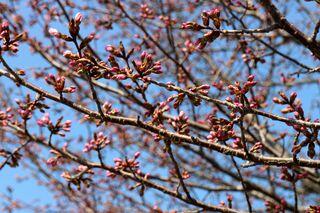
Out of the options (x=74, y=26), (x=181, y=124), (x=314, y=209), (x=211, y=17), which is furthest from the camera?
(x=181, y=124)

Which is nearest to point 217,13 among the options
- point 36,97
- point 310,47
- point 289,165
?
point 310,47

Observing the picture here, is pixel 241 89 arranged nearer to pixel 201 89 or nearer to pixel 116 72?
pixel 201 89

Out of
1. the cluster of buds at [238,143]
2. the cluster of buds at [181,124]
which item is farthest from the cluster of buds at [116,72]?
the cluster of buds at [238,143]

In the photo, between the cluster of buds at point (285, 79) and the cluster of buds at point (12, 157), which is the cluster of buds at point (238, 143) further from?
the cluster of buds at point (285, 79)

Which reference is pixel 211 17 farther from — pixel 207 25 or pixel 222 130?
pixel 222 130

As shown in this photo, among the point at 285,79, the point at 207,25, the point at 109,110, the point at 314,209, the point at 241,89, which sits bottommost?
the point at 314,209

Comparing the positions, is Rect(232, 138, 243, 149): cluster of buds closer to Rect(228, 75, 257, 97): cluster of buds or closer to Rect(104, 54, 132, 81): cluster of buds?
Rect(228, 75, 257, 97): cluster of buds

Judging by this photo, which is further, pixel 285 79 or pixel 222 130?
pixel 285 79

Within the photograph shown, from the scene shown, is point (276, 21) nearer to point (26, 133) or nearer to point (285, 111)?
point (285, 111)

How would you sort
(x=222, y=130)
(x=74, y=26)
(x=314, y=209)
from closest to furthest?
(x=74, y=26)
(x=222, y=130)
(x=314, y=209)

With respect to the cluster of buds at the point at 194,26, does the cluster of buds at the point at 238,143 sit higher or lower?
lower

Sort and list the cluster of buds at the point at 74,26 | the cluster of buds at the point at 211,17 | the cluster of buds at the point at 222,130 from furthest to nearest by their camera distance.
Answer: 1. the cluster of buds at the point at 222,130
2. the cluster of buds at the point at 211,17
3. the cluster of buds at the point at 74,26

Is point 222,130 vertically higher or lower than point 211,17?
lower

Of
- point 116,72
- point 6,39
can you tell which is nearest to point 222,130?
point 116,72
